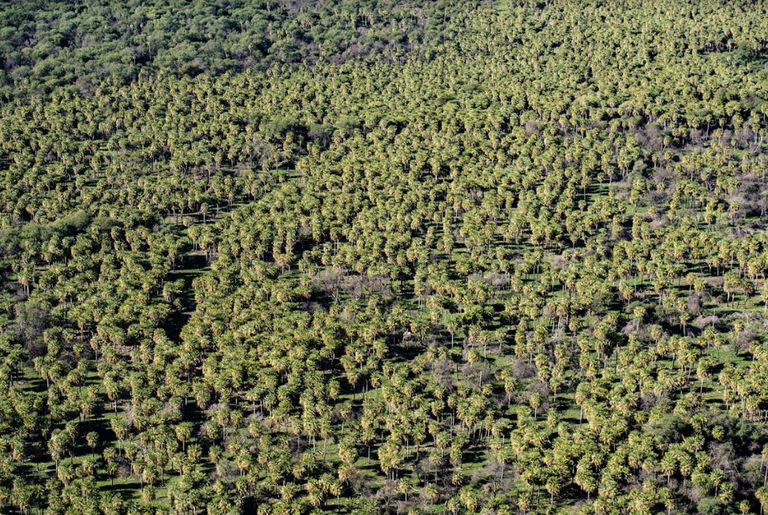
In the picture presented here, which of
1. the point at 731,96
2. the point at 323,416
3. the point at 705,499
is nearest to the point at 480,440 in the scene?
the point at 323,416

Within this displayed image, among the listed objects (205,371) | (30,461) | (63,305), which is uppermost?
(63,305)

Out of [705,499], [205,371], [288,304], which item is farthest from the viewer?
[288,304]

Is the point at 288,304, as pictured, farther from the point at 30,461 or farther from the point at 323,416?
the point at 30,461

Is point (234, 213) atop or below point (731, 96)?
below

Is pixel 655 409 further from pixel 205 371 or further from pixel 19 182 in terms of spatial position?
pixel 19 182

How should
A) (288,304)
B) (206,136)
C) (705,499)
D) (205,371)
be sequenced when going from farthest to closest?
(206,136) < (288,304) < (205,371) < (705,499)

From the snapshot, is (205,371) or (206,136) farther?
(206,136)

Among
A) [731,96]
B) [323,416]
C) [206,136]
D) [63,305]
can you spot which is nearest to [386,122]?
[206,136]
